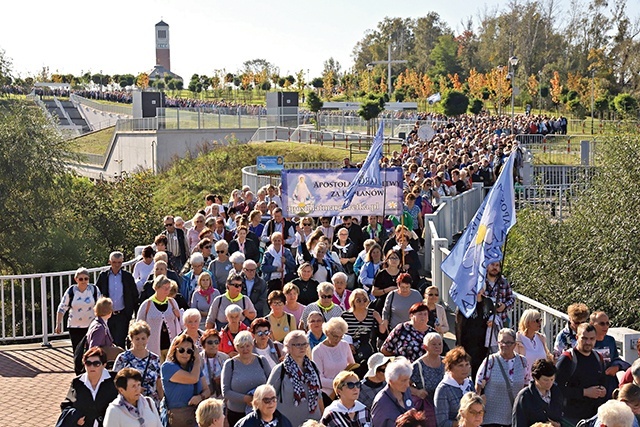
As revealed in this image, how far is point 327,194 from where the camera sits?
14914 millimetres

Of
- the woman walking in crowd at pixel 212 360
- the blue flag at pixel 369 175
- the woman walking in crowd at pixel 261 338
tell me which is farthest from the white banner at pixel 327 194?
the woman walking in crowd at pixel 212 360

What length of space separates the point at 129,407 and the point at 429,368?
7.97ft

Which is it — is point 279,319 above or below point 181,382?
above

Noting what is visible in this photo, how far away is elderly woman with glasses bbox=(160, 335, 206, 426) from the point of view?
836 cm

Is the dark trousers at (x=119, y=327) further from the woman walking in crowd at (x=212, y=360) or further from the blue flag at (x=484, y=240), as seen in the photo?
the blue flag at (x=484, y=240)

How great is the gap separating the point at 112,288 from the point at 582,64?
91.5m

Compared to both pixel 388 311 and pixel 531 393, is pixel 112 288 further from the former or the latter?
pixel 531 393

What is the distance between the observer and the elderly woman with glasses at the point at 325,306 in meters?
10.2

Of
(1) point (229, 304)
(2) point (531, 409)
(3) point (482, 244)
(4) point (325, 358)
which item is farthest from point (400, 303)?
(2) point (531, 409)

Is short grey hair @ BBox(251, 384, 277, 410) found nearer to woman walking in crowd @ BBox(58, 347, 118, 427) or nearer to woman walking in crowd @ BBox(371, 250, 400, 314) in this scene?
woman walking in crowd @ BBox(58, 347, 118, 427)

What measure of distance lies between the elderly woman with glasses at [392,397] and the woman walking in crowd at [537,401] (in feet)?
2.87

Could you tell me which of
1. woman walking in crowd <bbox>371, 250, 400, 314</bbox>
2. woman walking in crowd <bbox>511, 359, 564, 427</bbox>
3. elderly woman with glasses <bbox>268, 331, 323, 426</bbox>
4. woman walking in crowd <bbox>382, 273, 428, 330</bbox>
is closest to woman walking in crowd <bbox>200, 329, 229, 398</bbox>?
elderly woman with glasses <bbox>268, 331, 323, 426</bbox>

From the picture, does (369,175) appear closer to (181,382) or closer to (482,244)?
(482,244)

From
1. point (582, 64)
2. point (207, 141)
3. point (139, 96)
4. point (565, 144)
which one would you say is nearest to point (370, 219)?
point (565, 144)
